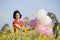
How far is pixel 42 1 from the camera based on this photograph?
6.30 ft

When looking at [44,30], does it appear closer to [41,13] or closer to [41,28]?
[41,28]

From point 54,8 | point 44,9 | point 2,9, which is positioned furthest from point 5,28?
point 54,8

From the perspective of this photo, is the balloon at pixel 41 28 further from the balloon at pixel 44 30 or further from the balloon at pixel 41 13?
the balloon at pixel 41 13

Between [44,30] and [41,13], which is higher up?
[41,13]

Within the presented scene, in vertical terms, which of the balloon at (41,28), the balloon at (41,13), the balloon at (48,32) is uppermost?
the balloon at (41,13)

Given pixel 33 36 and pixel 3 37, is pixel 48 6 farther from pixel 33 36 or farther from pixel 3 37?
pixel 3 37

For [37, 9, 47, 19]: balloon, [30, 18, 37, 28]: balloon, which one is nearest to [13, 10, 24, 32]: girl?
[30, 18, 37, 28]: balloon

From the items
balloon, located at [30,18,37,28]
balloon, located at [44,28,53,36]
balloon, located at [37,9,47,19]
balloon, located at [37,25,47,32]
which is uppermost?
balloon, located at [37,9,47,19]

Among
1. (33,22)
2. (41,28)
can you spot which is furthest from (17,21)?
(41,28)

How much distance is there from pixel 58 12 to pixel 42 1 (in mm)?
238

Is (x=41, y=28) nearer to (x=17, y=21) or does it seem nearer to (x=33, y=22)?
(x=33, y=22)

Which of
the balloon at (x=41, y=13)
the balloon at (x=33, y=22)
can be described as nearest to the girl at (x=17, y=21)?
the balloon at (x=33, y=22)

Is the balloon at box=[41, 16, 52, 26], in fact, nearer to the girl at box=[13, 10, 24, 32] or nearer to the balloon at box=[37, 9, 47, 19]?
the balloon at box=[37, 9, 47, 19]

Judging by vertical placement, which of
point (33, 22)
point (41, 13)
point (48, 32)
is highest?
point (41, 13)
